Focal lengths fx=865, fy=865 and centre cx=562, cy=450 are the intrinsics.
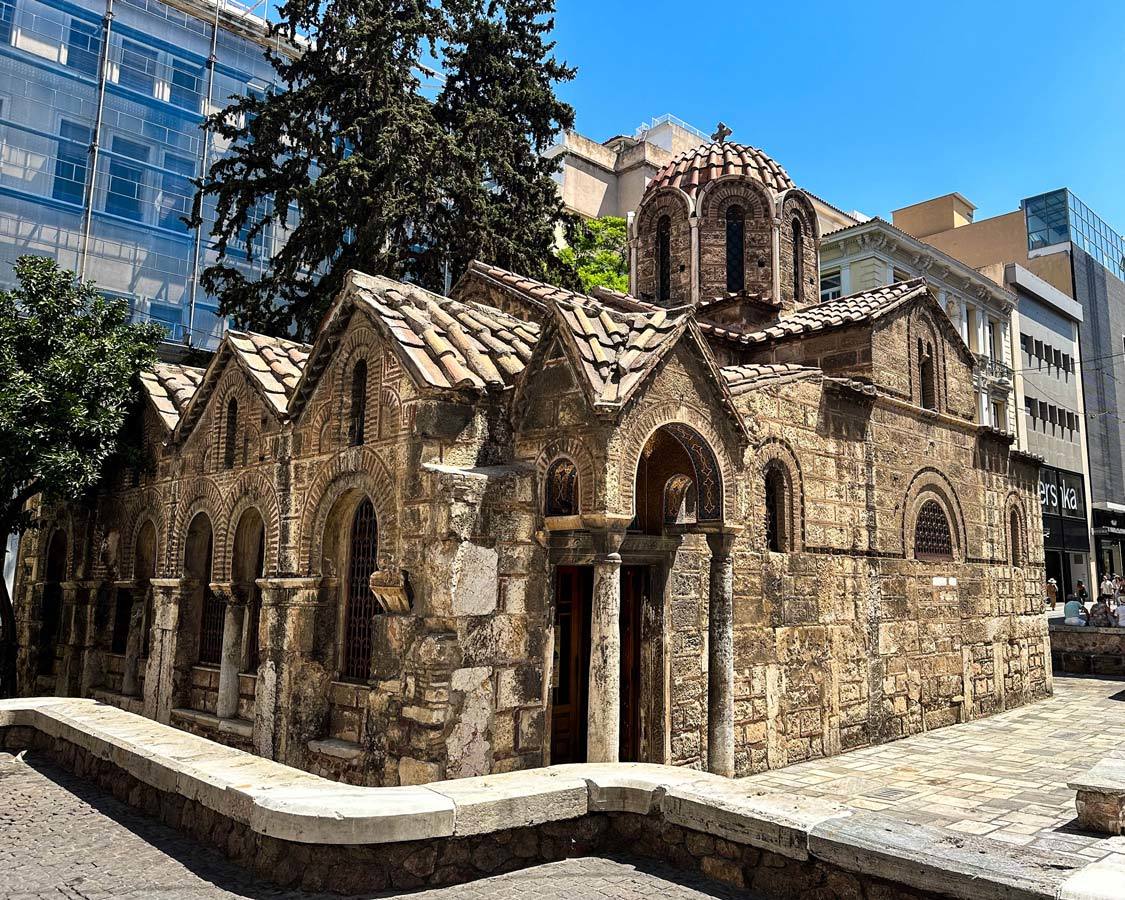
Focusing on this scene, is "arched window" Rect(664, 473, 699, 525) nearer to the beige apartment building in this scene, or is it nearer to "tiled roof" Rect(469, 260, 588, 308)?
"tiled roof" Rect(469, 260, 588, 308)

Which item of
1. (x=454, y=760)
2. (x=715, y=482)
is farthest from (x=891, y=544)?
(x=454, y=760)

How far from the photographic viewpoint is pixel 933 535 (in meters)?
13.2

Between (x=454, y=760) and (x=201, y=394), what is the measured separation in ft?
22.6

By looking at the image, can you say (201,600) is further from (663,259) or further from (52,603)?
(663,259)

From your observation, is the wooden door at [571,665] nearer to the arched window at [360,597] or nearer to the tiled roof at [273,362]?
the arched window at [360,597]

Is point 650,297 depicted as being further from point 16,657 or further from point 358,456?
point 16,657

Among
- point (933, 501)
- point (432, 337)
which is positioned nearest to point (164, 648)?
point (432, 337)

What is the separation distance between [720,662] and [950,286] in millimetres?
26504

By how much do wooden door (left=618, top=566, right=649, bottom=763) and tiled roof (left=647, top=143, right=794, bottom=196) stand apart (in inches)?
358

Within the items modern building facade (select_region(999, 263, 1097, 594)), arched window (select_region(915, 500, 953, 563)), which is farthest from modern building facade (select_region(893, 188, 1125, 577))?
arched window (select_region(915, 500, 953, 563))

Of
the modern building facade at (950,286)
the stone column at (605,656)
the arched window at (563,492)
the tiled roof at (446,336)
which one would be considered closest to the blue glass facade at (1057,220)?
the modern building facade at (950,286)

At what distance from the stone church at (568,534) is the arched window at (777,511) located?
0.04 m

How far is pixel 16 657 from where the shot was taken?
598 inches

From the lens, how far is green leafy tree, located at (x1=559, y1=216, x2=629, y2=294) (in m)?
24.3
